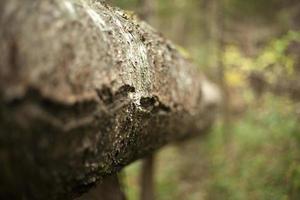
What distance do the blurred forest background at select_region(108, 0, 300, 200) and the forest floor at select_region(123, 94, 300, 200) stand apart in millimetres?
14

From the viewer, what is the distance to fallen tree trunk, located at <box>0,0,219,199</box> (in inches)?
74.1

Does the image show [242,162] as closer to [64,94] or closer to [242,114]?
[64,94]

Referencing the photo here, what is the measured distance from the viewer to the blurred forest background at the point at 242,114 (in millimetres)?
5824

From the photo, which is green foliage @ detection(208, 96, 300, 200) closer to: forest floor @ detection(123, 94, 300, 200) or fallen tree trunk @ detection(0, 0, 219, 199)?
forest floor @ detection(123, 94, 300, 200)

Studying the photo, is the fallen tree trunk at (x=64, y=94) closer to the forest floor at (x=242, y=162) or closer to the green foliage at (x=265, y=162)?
the green foliage at (x=265, y=162)

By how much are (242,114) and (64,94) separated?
11147 millimetres

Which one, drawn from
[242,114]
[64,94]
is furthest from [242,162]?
[242,114]

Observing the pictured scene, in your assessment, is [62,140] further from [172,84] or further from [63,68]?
[172,84]

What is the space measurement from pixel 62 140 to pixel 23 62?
17.6 inches

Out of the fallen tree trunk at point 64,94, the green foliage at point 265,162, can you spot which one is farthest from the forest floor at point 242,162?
the fallen tree trunk at point 64,94

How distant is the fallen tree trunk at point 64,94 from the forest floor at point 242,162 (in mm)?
3071

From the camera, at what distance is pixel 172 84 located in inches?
164

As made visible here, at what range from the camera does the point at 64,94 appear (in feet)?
6.64

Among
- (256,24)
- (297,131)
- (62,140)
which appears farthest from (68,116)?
(256,24)
